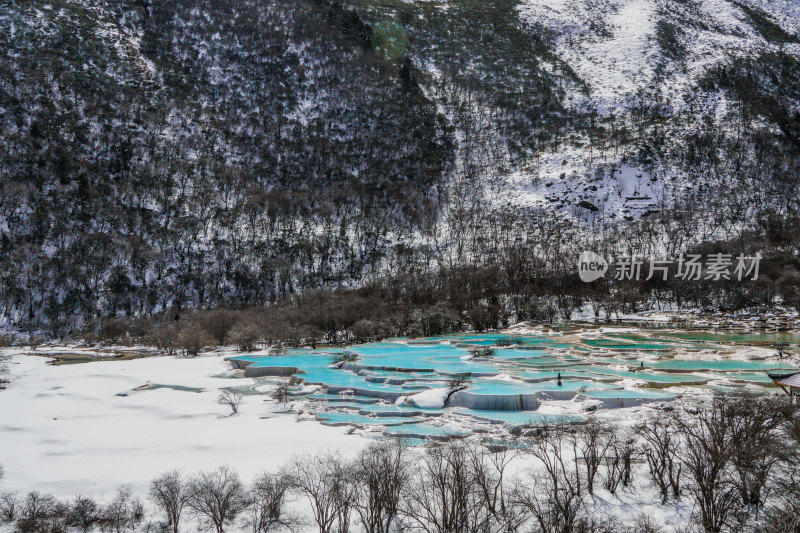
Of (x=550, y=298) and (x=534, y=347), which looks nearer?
(x=534, y=347)

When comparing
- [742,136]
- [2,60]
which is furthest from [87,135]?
[742,136]

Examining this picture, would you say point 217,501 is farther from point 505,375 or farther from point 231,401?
point 505,375

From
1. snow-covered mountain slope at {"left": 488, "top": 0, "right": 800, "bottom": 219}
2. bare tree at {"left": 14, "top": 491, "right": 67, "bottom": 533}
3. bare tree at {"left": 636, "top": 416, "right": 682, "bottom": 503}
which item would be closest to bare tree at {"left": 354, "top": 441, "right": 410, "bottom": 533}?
bare tree at {"left": 636, "top": 416, "right": 682, "bottom": 503}

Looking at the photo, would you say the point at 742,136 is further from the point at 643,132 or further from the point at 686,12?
the point at 686,12

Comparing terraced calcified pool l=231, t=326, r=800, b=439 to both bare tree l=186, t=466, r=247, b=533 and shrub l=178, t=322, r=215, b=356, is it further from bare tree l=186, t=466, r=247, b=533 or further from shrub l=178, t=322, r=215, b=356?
shrub l=178, t=322, r=215, b=356

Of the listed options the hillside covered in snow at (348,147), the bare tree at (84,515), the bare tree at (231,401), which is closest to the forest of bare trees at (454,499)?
the bare tree at (84,515)

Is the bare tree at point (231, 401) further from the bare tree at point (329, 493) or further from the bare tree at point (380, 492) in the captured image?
the bare tree at point (380, 492)
